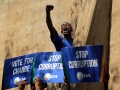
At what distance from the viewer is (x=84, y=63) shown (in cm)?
525

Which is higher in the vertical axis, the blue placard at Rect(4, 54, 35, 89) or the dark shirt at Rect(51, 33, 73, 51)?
the dark shirt at Rect(51, 33, 73, 51)

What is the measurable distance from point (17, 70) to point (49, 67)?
539 millimetres

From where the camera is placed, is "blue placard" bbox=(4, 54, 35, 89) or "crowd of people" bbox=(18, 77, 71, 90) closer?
"crowd of people" bbox=(18, 77, 71, 90)

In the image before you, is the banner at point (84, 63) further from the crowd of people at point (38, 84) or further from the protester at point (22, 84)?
the protester at point (22, 84)

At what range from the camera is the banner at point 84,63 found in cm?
513

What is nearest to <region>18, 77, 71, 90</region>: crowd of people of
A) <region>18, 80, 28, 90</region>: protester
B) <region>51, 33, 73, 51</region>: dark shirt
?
<region>18, 80, 28, 90</region>: protester

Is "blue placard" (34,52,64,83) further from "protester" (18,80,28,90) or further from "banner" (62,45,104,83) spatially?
"banner" (62,45,104,83)

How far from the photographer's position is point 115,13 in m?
6.48

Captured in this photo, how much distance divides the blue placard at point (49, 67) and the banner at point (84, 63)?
292 mm

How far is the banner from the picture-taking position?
16.8 feet

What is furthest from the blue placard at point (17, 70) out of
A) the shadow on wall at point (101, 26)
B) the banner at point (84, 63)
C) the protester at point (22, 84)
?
the shadow on wall at point (101, 26)

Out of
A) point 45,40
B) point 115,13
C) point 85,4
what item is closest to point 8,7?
point 45,40

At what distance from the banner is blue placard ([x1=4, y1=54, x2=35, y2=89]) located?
2.36 feet

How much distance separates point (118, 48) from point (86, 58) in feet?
3.41
